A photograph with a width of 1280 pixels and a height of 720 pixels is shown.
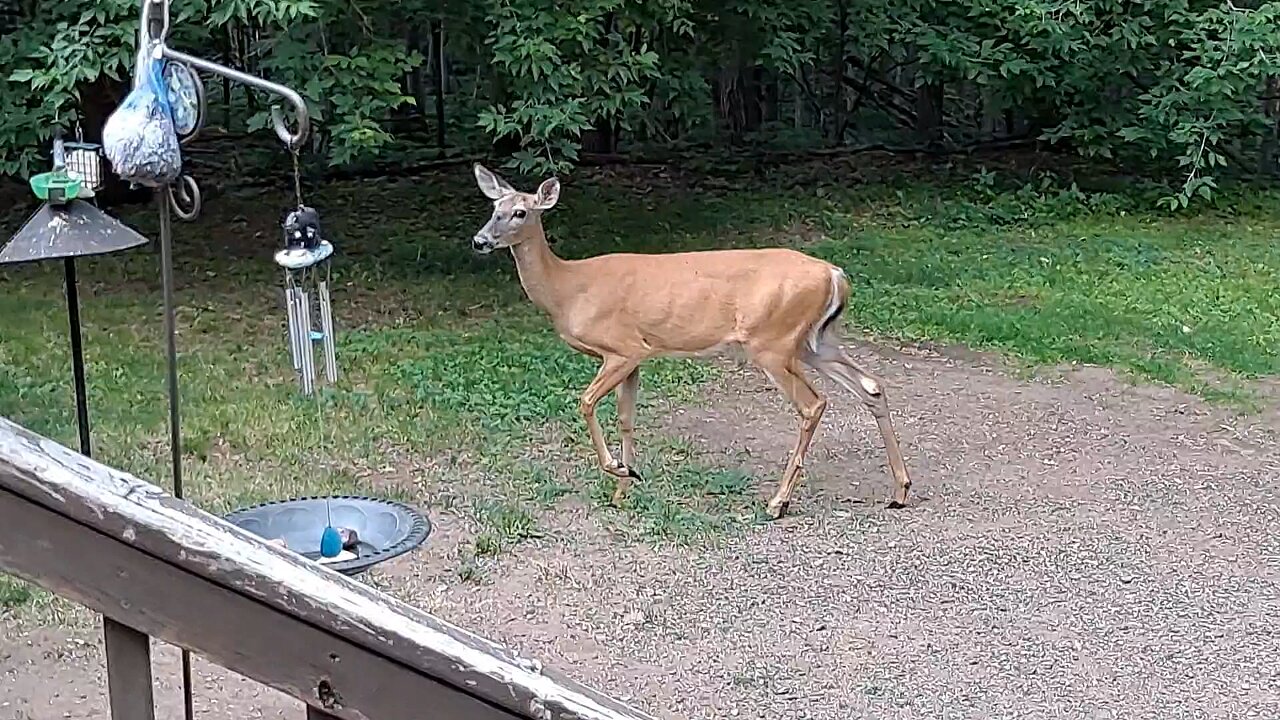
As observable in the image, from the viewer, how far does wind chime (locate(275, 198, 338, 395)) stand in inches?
104

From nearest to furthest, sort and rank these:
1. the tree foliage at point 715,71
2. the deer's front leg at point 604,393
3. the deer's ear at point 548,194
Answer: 1. the deer's front leg at point 604,393
2. the deer's ear at point 548,194
3. the tree foliage at point 715,71

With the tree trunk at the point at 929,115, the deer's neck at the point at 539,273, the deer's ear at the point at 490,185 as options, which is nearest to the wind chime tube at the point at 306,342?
the deer's neck at the point at 539,273

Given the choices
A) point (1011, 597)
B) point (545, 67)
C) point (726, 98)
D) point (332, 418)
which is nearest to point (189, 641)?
point (1011, 597)

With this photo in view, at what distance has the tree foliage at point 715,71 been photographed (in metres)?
8.09

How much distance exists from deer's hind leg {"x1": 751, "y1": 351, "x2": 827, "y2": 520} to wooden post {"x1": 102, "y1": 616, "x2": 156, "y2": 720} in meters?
4.80

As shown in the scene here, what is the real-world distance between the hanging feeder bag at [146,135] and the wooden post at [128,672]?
1327mm

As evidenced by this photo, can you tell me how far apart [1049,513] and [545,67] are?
3.72m

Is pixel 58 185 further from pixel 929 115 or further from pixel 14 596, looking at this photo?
pixel 929 115

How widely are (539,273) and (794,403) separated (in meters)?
1.12

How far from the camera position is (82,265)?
9719 mm

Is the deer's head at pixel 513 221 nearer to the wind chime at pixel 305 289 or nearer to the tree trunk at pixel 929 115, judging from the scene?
the wind chime at pixel 305 289

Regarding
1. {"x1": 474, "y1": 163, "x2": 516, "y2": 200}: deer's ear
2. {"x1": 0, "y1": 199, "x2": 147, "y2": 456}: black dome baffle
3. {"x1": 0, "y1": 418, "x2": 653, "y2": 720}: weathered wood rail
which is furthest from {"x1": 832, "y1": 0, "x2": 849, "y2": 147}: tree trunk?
{"x1": 0, "y1": 418, "x2": 653, "y2": 720}: weathered wood rail

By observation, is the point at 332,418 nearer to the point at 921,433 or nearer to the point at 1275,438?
the point at 921,433

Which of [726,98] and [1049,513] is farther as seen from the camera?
[726,98]
